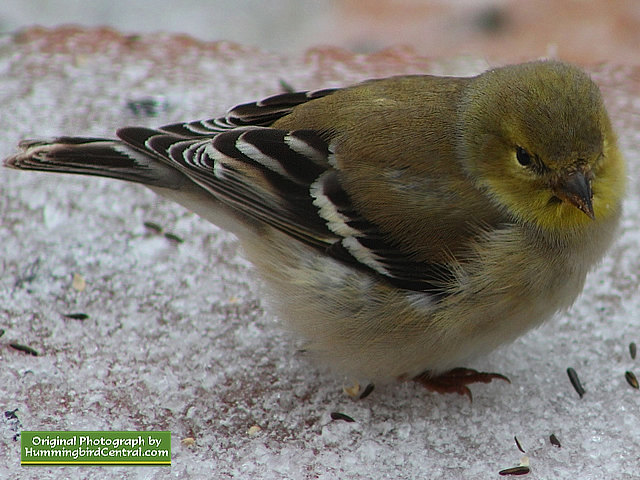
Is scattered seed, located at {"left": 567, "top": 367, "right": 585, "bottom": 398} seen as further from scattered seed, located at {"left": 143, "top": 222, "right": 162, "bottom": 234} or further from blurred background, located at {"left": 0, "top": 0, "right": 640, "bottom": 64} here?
blurred background, located at {"left": 0, "top": 0, "right": 640, "bottom": 64}

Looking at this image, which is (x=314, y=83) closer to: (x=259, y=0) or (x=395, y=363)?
(x=395, y=363)

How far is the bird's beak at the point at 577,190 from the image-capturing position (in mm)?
2818

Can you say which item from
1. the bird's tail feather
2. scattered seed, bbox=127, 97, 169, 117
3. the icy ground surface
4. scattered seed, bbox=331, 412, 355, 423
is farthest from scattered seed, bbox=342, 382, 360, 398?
scattered seed, bbox=127, 97, 169, 117

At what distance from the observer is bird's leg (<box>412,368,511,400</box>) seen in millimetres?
3219

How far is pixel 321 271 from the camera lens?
307 centimetres

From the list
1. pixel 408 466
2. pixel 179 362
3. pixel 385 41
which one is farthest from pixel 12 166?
pixel 385 41

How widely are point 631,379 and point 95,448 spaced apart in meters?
1.96

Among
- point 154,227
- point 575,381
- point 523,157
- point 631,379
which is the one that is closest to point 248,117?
point 154,227

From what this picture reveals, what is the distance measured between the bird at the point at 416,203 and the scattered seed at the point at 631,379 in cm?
44

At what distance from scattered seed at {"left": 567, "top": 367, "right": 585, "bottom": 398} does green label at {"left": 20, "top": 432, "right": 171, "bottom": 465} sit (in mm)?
1510

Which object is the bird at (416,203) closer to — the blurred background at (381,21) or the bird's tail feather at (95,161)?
the bird's tail feather at (95,161)

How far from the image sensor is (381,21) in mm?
7262

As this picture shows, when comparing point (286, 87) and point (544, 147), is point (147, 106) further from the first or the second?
point (544, 147)

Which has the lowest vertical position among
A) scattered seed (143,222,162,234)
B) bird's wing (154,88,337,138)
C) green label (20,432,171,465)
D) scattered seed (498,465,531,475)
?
scattered seed (498,465,531,475)
